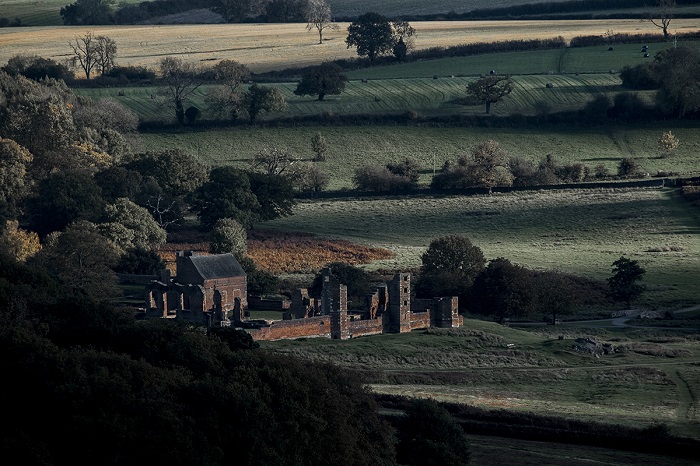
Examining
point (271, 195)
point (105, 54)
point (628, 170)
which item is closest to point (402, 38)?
point (105, 54)

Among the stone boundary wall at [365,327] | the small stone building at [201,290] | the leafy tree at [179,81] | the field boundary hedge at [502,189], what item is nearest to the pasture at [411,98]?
the leafy tree at [179,81]

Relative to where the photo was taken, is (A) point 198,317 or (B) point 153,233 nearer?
(A) point 198,317

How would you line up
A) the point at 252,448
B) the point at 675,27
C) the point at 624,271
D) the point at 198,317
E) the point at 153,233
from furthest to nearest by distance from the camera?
the point at 675,27 < the point at 153,233 < the point at 624,271 < the point at 198,317 < the point at 252,448

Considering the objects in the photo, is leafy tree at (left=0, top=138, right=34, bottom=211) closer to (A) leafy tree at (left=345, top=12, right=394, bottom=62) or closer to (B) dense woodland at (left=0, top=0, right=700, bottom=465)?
(B) dense woodland at (left=0, top=0, right=700, bottom=465)

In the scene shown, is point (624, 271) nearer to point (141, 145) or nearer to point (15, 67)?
point (141, 145)

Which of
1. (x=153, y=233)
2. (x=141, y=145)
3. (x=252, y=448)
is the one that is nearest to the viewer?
(x=252, y=448)

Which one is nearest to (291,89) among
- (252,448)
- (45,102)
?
(45,102)
